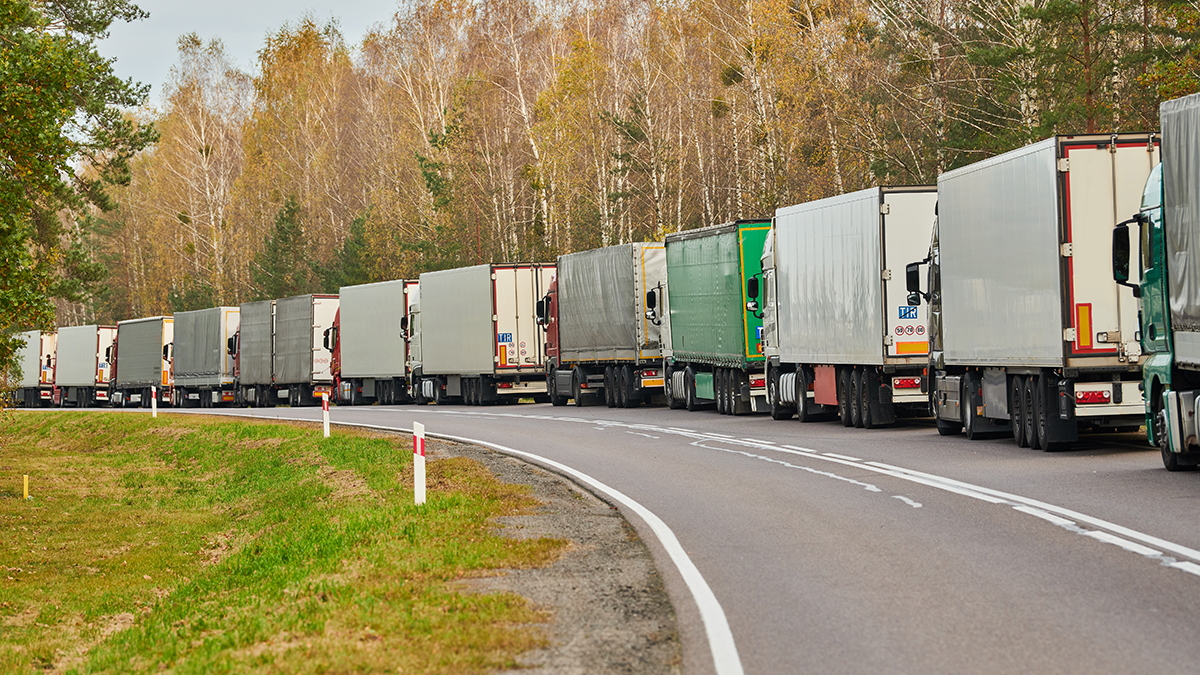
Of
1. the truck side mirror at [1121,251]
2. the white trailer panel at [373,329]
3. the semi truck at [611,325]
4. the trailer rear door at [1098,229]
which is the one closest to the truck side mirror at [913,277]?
the trailer rear door at [1098,229]

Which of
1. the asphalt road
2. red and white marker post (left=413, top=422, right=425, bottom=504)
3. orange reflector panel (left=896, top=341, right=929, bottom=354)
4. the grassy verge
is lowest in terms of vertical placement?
the grassy verge

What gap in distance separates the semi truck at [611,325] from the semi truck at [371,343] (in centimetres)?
840

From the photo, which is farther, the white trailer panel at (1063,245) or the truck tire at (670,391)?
the truck tire at (670,391)

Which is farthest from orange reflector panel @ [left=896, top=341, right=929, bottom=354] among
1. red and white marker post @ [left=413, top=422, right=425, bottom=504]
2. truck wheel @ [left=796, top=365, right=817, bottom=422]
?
red and white marker post @ [left=413, top=422, right=425, bottom=504]

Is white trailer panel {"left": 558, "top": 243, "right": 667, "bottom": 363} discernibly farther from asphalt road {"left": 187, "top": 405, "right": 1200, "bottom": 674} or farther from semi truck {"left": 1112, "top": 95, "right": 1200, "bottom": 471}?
semi truck {"left": 1112, "top": 95, "right": 1200, "bottom": 471}

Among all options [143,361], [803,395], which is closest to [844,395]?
[803,395]

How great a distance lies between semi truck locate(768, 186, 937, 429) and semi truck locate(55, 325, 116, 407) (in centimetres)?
4626

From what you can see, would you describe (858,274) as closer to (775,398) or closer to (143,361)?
(775,398)

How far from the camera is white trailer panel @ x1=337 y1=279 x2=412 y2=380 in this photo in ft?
148

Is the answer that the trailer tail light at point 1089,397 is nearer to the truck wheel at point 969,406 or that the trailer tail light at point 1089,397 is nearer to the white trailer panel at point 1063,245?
the white trailer panel at point 1063,245

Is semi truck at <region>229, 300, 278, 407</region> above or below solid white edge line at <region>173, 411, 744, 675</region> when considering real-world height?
above

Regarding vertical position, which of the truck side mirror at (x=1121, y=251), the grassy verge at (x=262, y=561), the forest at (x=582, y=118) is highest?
the forest at (x=582, y=118)

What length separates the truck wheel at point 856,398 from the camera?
24016 millimetres

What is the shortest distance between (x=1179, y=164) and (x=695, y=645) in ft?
28.6
